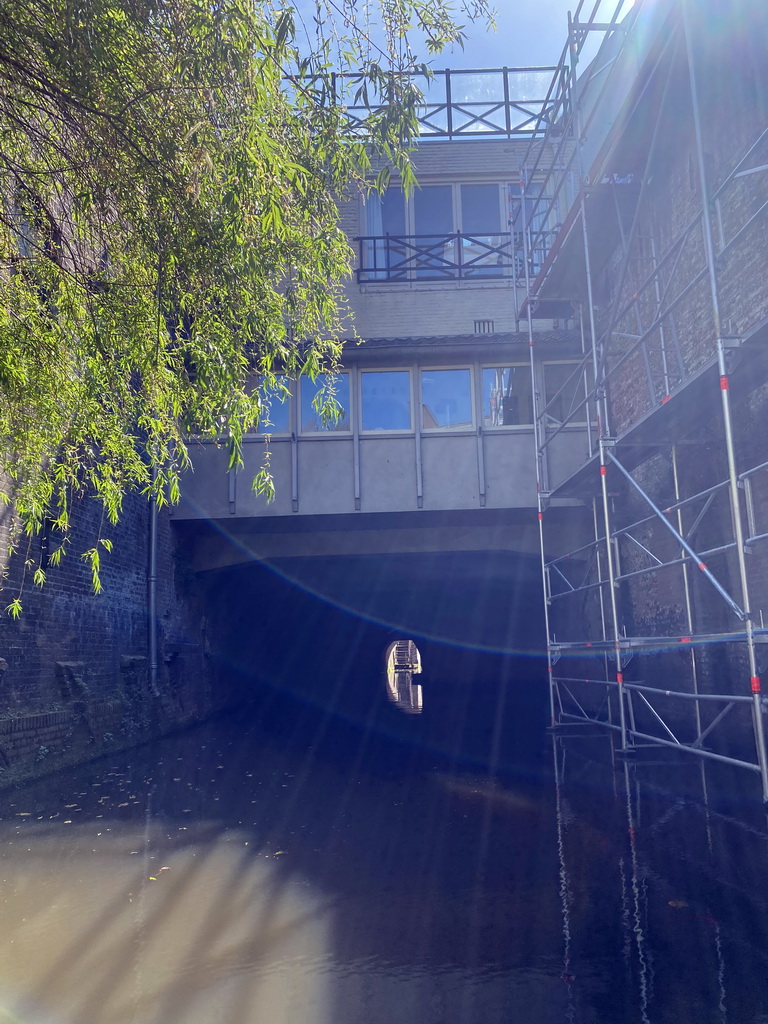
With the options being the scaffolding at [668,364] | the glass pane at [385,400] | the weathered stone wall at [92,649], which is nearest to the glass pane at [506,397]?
the scaffolding at [668,364]

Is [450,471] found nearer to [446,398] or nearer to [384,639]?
[446,398]

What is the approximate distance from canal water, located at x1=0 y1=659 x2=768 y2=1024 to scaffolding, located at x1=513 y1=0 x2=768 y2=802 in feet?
4.18

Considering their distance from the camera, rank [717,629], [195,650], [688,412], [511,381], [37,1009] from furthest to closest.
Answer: [195,650]
[511,381]
[717,629]
[688,412]
[37,1009]

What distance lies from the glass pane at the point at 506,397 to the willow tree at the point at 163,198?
8.39 m

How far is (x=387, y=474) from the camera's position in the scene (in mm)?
13883

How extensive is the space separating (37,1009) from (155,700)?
977 centimetres

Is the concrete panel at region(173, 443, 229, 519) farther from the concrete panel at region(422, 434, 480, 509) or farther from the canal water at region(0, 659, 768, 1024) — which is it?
the canal water at region(0, 659, 768, 1024)

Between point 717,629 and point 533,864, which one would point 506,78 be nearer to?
point 717,629

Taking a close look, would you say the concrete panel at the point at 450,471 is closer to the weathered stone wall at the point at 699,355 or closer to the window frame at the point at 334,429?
the window frame at the point at 334,429

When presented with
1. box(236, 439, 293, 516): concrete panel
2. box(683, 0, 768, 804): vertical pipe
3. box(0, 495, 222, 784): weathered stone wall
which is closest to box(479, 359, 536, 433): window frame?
box(236, 439, 293, 516): concrete panel

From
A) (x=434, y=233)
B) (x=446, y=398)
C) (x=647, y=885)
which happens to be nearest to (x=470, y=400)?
(x=446, y=398)

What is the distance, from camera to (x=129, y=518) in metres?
12.7

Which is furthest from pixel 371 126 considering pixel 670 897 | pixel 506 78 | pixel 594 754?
pixel 506 78

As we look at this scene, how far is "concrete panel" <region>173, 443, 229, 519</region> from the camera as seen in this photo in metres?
13.8
